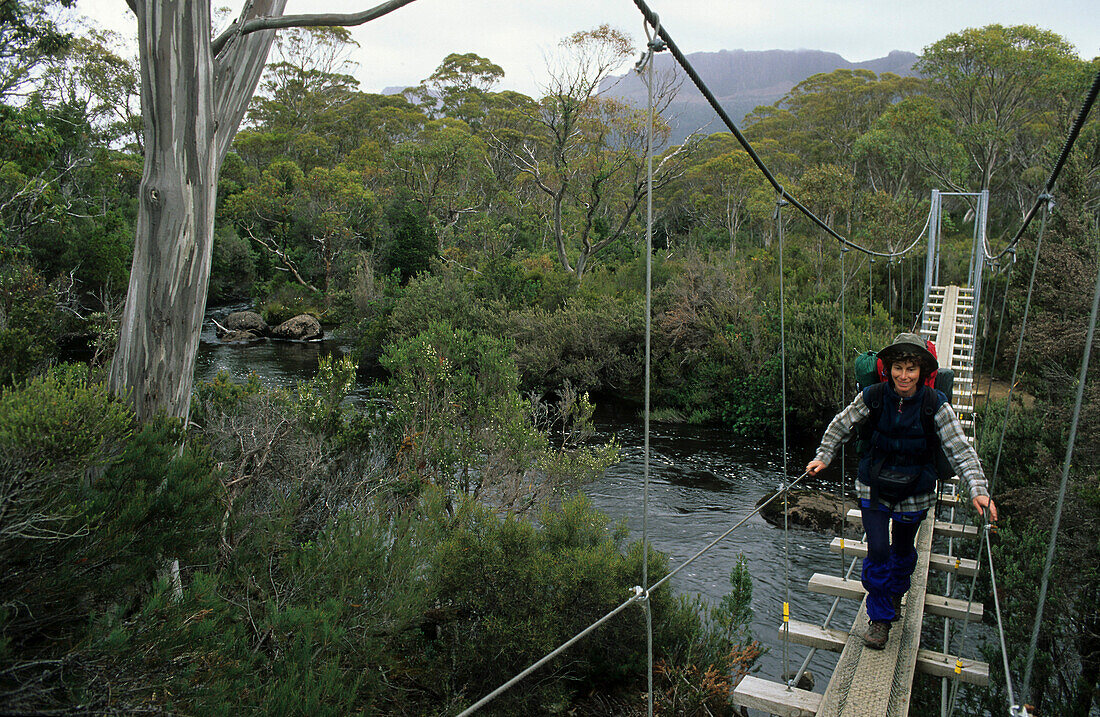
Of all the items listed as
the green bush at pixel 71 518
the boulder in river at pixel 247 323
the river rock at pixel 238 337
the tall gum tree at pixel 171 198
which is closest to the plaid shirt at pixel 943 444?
the green bush at pixel 71 518

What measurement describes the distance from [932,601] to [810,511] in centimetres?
494

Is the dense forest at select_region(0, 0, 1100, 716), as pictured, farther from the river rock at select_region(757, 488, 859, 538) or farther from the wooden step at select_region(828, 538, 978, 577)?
the river rock at select_region(757, 488, 859, 538)

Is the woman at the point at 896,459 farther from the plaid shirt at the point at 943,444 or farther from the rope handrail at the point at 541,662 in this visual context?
the rope handrail at the point at 541,662

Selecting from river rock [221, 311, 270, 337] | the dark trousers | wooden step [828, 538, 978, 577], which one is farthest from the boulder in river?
the dark trousers

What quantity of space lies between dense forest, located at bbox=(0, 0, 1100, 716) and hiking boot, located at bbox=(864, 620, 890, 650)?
3.31 feet

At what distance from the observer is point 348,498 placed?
16.9 ft

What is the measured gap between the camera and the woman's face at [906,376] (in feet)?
8.79

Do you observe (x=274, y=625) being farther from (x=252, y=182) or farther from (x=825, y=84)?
(x=825, y=84)

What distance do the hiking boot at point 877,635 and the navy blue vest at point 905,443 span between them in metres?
0.52

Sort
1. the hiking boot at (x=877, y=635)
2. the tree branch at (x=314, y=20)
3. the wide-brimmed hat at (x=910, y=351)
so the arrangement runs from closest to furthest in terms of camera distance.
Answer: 1. the wide-brimmed hat at (x=910, y=351)
2. the hiking boot at (x=877, y=635)
3. the tree branch at (x=314, y=20)

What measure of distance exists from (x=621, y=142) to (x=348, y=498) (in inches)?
710

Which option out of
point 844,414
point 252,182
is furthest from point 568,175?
point 844,414

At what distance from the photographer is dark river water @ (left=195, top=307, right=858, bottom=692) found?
615 cm

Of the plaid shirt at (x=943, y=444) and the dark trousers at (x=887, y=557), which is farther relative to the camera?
the dark trousers at (x=887, y=557)
